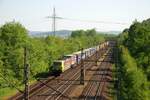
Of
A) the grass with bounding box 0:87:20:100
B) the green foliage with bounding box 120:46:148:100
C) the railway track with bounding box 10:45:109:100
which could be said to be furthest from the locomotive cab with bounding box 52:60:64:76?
the green foliage with bounding box 120:46:148:100

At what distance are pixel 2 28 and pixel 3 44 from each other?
16.7 feet

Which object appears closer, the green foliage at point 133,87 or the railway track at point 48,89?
the green foliage at point 133,87

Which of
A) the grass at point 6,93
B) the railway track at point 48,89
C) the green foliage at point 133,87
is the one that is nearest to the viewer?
the green foliage at point 133,87

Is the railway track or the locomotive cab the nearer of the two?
the railway track

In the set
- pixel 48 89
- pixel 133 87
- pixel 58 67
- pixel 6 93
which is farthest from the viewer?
pixel 58 67

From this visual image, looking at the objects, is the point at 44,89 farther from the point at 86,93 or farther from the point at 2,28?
the point at 2,28

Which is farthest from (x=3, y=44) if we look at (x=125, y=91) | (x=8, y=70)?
(x=125, y=91)

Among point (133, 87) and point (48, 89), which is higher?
point (133, 87)

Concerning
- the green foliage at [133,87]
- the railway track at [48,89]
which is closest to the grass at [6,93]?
the railway track at [48,89]

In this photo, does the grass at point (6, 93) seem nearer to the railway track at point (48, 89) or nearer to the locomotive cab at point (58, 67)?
the railway track at point (48, 89)

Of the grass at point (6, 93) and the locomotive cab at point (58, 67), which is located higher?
the locomotive cab at point (58, 67)

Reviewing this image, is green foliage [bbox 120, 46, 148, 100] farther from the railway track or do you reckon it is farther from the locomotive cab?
the locomotive cab

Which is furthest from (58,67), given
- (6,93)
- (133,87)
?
(133,87)

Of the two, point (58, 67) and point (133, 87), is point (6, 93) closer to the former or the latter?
point (133, 87)
